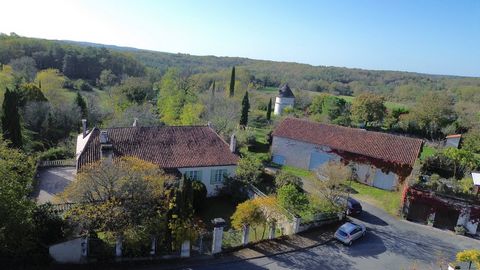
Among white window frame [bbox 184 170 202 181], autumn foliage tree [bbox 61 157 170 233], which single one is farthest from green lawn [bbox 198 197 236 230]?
autumn foliage tree [bbox 61 157 170 233]

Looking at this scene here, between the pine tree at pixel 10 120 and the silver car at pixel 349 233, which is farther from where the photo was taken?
the pine tree at pixel 10 120

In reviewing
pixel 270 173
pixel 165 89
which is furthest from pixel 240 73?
pixel 270 173

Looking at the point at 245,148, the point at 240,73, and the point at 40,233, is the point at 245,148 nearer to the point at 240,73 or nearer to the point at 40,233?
the point at 40,233

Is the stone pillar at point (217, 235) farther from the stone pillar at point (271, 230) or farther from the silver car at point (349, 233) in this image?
the silver car at point (349, 233)

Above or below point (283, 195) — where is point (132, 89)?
above

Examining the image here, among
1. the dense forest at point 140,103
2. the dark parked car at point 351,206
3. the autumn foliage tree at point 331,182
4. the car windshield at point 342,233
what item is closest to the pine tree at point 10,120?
the dense forest at point 140,103

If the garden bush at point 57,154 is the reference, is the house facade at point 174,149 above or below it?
above

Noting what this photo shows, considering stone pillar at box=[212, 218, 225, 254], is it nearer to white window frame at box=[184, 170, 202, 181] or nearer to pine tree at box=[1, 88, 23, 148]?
white window frame at box=[184, 170, 202, 181]
